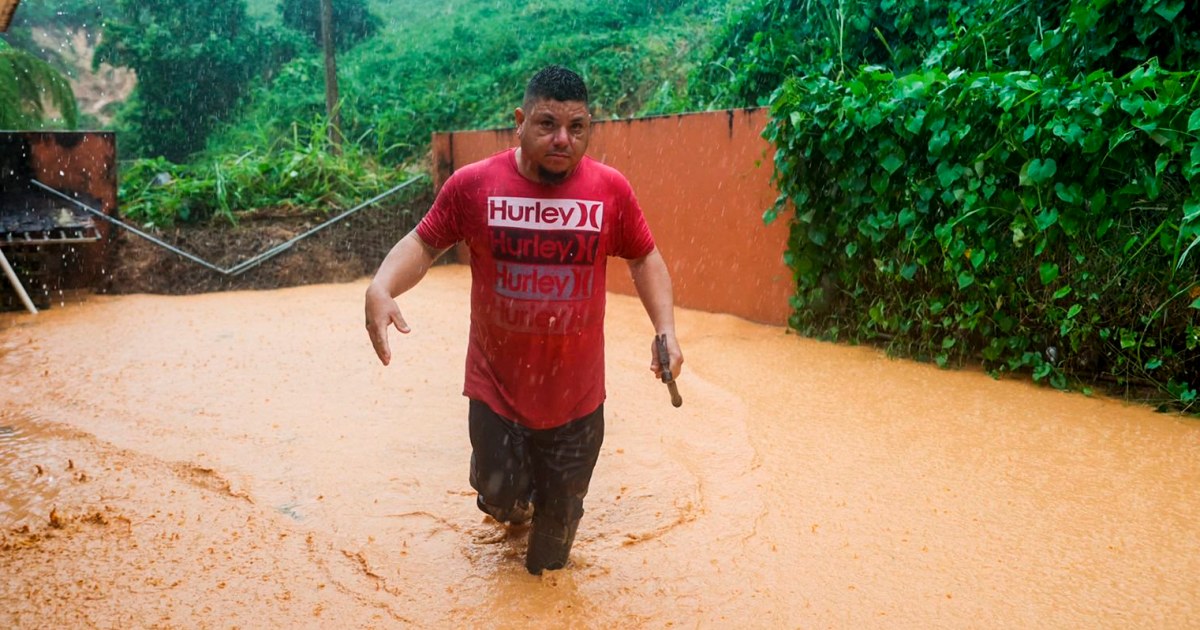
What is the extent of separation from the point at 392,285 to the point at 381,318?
0.17 meters

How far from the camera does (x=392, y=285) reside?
2.88 meters

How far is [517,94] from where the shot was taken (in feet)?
48.8

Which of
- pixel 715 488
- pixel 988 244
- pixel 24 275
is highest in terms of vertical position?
pixel 988 244

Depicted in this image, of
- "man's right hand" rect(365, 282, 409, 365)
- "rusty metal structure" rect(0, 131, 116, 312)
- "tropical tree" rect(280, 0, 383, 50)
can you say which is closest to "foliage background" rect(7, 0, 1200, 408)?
"rusty metal structure" rect(0, 131, 116, 312)

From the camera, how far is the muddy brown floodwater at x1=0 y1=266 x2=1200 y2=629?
3.01 m

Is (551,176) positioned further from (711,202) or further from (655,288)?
(711,202)

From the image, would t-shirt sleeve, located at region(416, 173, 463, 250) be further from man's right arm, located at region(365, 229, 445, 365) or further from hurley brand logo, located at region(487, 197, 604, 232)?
hurley brand logo, located at region(487, 197, 604, 232)

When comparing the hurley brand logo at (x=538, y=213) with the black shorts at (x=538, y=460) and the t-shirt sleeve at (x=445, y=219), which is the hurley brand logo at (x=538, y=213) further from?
the black shorts at (x=538, y=460)

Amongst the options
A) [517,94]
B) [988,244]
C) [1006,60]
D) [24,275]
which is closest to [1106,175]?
[988,244]

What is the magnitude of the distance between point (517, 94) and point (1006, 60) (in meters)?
9.00

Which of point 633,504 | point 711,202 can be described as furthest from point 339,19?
point 633,504

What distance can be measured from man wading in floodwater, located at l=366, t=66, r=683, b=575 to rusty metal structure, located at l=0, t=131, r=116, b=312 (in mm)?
7454

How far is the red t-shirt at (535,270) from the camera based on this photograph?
295 cm

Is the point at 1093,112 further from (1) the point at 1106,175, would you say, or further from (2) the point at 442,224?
(2) the point at 442,224
